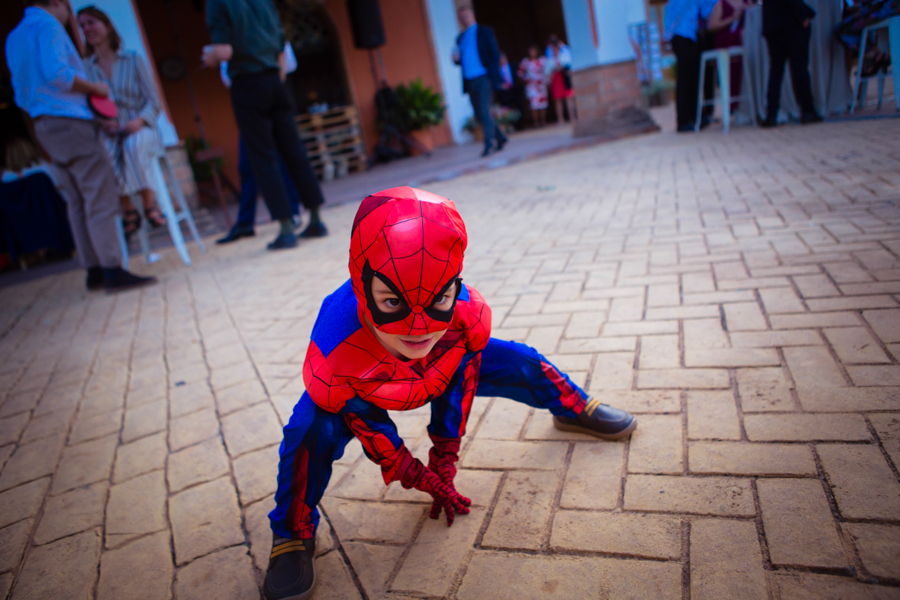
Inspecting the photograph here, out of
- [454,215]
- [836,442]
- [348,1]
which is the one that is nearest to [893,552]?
[836,442]

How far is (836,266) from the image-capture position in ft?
7.67

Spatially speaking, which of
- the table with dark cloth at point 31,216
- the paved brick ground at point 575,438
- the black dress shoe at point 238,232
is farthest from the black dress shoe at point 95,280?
the table with dark cloth at point 31,216

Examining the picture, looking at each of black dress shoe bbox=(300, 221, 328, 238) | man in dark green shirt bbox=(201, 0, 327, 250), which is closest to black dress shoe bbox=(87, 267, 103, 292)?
man in dark green shirt bbox=(201, 0, 327, 250)

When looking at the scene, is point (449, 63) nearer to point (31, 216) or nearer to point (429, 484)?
point (31, 216)

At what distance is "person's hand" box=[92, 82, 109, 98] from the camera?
12.5ft

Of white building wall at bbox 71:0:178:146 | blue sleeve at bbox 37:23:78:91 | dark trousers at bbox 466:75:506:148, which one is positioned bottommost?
dark trousers at bbox 466:75:506:148

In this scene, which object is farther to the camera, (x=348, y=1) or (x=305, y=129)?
(x=305, y=129)

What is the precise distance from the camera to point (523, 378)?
144cm

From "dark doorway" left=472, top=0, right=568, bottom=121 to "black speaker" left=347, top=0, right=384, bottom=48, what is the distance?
24.1 ft

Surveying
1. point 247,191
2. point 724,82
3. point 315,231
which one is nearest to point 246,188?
point 247,191

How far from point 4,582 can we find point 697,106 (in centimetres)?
784

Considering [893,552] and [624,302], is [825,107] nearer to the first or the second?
[624,302]

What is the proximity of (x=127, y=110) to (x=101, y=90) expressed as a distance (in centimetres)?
44

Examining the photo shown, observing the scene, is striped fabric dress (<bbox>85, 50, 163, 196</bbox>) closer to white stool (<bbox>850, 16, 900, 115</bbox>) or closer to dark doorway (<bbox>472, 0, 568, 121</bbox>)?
white stool (<bbox>850, 16, 900, 115</bbox>)
